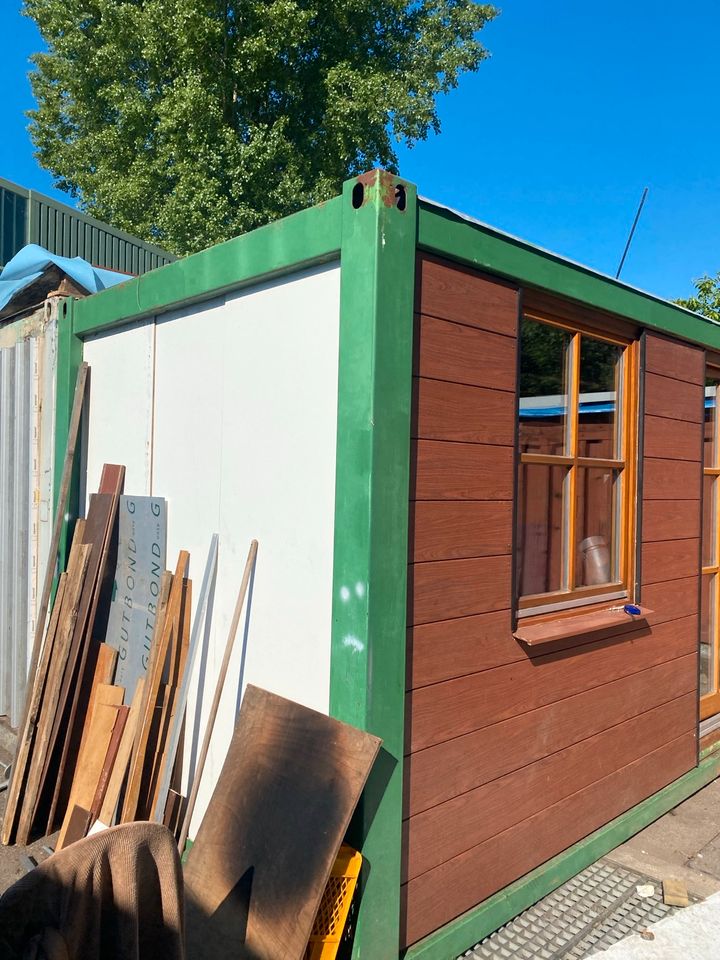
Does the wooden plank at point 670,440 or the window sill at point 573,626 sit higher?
the wooden plank at point 670,440

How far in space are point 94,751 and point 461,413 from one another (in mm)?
2249

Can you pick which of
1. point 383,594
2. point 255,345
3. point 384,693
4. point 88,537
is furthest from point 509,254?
point 88,537

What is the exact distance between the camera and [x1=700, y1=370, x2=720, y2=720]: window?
180 inches

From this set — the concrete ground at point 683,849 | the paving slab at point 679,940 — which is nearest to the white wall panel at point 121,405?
the paving slab at point 679,940

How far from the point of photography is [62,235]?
7930mm

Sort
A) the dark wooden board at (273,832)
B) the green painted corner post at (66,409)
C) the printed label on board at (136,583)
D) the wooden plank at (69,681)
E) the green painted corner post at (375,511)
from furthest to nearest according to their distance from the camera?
the green painted corner post at (66,409) < the wooden plank at (69,681) < the printed label on board at (136,583) < the green painted corner post at (375,511) < the dark wooden board at (273,832)

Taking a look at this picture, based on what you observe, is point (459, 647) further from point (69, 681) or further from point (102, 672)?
point (69, 681)

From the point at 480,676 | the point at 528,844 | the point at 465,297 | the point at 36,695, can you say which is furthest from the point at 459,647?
the point at 36,695

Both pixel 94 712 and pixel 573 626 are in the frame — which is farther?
pixel 94 712

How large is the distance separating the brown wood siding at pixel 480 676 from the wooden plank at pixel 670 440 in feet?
1.83

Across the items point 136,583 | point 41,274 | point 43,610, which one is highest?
point 41,274

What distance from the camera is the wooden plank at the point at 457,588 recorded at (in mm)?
2514

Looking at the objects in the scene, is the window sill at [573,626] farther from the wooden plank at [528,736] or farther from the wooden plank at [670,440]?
the wooden plank at [670,440]

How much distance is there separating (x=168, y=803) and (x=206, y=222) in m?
12.1
